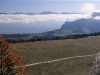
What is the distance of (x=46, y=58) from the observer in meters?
85.9

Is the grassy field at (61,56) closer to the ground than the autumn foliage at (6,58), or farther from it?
closer to the ground

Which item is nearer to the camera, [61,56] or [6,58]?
[6,58]

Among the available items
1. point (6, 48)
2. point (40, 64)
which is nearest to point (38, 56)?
point (40, 64)

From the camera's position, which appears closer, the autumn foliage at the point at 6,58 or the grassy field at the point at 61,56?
the autumn foliage at the point at 6,58

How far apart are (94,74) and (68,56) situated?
53235 millimetres

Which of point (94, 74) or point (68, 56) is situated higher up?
point (94, 74)

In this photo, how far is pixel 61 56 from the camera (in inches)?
3565

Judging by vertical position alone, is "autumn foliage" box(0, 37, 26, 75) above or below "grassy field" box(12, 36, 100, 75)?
above

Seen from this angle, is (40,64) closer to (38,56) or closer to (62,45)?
(38,56)

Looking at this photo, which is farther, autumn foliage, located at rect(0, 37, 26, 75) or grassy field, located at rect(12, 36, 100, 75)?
grassy field, located at rect(12, 36, 100, 75)

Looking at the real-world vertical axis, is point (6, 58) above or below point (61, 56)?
above

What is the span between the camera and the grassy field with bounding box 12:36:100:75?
7338cm

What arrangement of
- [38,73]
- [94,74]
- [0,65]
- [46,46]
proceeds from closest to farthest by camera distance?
[94,74] → [0,65] → [38,73] → [46,46]

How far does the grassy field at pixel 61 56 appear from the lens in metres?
73.4
